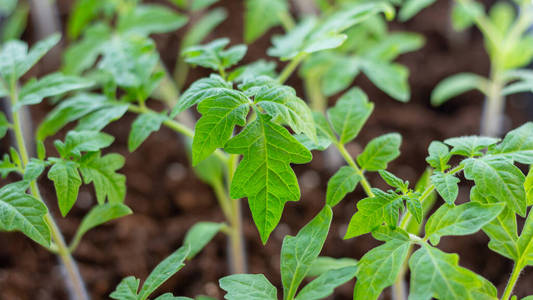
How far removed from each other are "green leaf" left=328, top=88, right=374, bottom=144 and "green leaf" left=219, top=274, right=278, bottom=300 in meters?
0.29

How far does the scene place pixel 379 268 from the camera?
1.93 feet

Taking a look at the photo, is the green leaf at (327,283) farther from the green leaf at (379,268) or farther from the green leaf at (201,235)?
the green leaf at (201,235)

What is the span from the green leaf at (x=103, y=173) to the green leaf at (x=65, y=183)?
0.03 m

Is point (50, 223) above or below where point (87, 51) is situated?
below

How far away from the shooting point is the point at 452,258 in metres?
0.57

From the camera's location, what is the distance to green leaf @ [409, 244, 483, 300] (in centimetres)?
55

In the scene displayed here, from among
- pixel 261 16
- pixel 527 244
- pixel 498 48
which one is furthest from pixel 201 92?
pixel 498 48

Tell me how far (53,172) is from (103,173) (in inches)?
3.1

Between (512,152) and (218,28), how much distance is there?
1.56 m

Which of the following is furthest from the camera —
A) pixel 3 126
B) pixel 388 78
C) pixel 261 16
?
pixel 261 16

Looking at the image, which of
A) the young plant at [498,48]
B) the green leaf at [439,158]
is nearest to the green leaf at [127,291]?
the green leaf at [439,158]

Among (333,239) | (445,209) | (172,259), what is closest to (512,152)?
(445,209)

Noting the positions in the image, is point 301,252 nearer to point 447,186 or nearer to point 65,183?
point 447,186

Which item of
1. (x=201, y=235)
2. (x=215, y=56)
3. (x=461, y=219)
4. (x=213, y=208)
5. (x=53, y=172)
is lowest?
(x=213, y=208)
